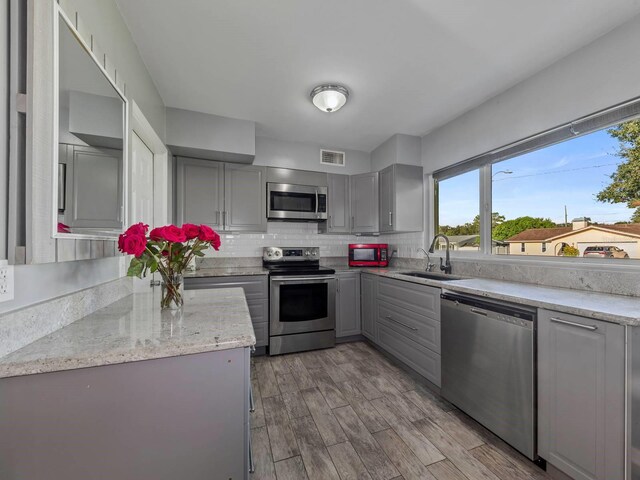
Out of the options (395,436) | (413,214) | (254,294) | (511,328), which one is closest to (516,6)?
(511,328)

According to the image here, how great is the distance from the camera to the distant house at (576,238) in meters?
1.71

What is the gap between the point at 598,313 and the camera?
123 centimetres

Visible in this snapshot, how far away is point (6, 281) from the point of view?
78 centimetres

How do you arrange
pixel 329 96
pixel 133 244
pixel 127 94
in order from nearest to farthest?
pixel 133 244
pixel 127 94
pixel 329 96

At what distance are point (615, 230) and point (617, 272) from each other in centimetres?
31

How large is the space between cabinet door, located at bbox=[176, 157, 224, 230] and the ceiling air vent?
52.7 inches

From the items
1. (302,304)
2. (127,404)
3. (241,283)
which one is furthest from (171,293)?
(302,304)

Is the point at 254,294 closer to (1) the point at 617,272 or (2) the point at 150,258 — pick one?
(2) the point at 150,258

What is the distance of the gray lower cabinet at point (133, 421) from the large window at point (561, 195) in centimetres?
239

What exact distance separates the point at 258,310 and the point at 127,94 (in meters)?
2.17

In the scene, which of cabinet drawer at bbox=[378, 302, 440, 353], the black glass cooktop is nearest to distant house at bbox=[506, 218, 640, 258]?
cabinet drawer at bbox=[378, 302, 440, 353]

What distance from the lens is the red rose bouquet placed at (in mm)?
1103

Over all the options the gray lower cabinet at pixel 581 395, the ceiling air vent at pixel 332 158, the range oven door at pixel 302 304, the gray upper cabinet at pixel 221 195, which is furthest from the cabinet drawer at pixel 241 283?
the gray lower cabinet at pixel 581 395

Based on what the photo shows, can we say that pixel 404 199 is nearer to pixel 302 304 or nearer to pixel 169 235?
pixel 302 304
